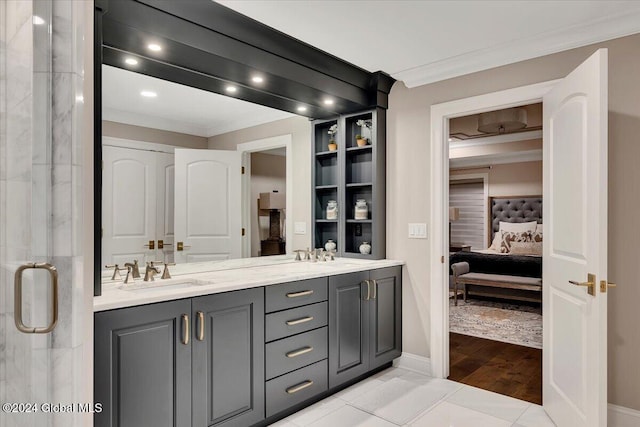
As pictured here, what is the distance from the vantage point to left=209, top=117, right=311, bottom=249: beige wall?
10.5 feet

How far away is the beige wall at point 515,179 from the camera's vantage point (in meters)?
7.27

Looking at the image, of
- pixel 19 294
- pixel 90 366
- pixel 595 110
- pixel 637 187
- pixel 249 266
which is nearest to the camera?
pixel 19 294

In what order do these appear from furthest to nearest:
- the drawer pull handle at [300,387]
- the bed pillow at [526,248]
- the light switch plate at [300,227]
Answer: the bed pillow at [526,248], the light switch plate at [300,227], the drawer pull handle at [300,387]

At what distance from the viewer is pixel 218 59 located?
7.43ft

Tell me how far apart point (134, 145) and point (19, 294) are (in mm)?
1407

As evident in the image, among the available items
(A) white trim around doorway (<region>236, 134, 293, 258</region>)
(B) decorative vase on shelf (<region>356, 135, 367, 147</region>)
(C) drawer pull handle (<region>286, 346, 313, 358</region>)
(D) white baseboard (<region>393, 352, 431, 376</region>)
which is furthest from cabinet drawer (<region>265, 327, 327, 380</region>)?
(B) decorative vase on shelf (<region>356, 135, 367, 147</region>)

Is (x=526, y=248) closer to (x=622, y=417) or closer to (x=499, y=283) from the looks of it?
(x=499, y=283)

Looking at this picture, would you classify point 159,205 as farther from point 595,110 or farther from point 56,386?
point 595,110

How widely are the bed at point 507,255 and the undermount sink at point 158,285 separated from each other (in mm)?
4563

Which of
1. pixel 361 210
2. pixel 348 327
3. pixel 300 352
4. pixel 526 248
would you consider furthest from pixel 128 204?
pixel 526 248

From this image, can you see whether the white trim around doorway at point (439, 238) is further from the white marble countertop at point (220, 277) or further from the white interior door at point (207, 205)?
the white interior door at point (207, 205)

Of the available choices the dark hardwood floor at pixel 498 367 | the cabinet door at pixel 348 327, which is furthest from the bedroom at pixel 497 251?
the cabinet door at pixel 348 327

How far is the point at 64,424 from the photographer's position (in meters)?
1.17

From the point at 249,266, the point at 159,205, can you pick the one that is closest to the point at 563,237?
the point at 249,266
